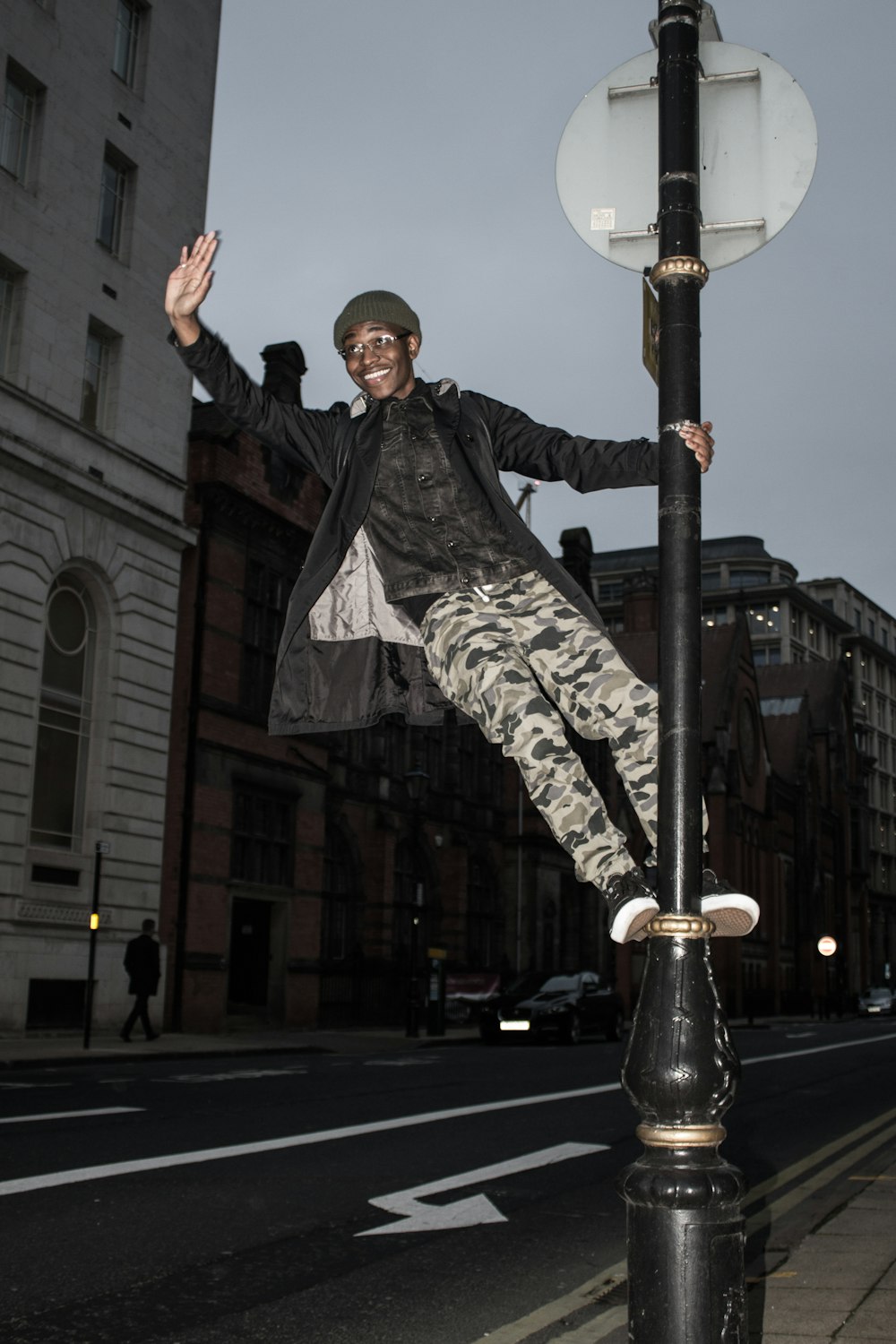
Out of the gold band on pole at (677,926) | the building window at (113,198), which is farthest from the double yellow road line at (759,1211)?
the building window at (113,198)

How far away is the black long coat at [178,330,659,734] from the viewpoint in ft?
12.3

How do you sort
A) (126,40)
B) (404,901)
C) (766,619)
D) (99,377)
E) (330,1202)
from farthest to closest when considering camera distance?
(766,619)
(404,901)
(126,40)
(99,377)
(330,1202)

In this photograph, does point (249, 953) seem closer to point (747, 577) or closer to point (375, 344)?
point (375, 344)

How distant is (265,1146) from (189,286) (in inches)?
269

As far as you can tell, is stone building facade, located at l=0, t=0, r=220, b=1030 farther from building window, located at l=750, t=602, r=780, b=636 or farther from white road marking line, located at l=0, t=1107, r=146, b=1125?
building window, located at l=750, t=602, r=780, b=636

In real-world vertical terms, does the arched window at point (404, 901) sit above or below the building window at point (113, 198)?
below

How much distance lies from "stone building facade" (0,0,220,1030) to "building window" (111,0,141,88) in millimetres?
37

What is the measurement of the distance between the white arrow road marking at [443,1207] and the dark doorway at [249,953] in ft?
65.8

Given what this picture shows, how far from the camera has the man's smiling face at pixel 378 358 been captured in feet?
12.7

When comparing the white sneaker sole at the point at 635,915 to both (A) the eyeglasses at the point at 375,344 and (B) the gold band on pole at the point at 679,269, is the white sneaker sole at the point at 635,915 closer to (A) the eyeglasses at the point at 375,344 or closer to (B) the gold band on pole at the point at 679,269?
(B) the gold band on pole at the point at 679,269

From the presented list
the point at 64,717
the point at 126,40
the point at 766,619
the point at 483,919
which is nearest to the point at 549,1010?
the point at 64,717

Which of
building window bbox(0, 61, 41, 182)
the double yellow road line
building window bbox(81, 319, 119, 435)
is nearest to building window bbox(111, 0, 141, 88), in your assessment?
building window bbox(0, 61, 41, 182)

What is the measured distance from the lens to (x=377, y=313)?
3.83 metres

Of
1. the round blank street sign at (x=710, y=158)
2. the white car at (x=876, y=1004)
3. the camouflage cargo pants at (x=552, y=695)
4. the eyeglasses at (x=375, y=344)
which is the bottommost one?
the white car at (x=876, y=1004)
